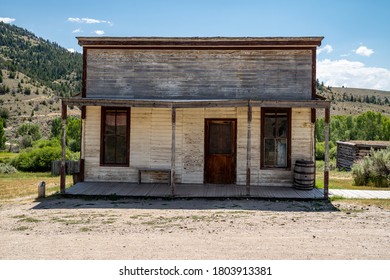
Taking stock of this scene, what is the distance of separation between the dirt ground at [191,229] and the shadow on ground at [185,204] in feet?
0.09

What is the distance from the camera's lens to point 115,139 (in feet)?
43.7

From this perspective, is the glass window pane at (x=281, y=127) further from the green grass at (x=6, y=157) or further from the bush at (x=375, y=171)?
the green grass at (x=6, y=157)

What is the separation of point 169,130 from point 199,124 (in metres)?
1.09

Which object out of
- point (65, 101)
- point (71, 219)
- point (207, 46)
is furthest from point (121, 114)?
point (71, 219)

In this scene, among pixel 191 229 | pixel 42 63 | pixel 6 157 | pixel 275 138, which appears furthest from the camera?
pixel 42 63

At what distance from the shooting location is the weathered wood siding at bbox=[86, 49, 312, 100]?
12.8m

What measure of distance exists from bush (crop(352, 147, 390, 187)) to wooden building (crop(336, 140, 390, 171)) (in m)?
6.15

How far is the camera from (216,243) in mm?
6617

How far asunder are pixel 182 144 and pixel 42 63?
77.1m

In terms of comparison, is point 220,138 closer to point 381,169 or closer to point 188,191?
point 188,191

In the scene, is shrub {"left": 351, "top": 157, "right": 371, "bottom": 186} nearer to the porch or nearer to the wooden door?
the porch

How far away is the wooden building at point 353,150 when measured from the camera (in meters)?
21.7

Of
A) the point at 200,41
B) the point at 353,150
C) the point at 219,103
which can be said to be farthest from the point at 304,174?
the point at 353,150

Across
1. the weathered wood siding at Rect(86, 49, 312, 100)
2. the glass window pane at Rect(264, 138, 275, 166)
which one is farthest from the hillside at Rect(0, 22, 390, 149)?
the glass window pane at Rect(264, 138, 275, 166)
